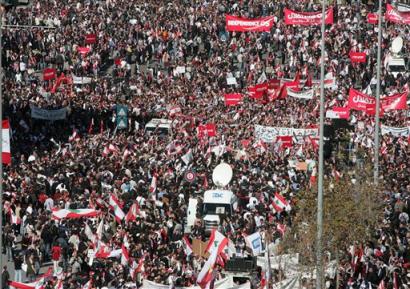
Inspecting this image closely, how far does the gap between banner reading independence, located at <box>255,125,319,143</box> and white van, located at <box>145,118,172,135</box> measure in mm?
3999

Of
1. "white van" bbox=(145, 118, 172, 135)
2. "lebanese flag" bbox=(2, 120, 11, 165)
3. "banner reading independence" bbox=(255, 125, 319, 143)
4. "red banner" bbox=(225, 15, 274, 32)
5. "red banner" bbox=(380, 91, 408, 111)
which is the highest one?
"lebanese flag" bbox=(2, 120, 11, 165)

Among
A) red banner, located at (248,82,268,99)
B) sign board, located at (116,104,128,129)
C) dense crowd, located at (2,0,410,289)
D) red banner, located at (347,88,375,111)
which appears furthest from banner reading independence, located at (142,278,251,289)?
red banner, located at (248,82,268,99)

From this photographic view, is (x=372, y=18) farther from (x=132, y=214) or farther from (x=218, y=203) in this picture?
(x=132, y=214)

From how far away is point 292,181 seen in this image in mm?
53906

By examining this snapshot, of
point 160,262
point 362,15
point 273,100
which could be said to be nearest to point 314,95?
point 273,100

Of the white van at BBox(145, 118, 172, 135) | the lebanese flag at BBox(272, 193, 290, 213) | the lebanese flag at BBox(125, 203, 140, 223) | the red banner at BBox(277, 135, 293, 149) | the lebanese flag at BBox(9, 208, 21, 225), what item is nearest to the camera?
the lebanese flag at BBox(125, 203, 140, 223)

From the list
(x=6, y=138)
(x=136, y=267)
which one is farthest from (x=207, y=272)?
(x=6, y=138)

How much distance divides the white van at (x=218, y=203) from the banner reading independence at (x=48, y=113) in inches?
634

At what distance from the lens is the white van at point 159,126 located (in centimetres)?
6507

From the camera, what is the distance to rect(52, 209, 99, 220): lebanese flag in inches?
1876

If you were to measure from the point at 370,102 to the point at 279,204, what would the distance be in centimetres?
1078

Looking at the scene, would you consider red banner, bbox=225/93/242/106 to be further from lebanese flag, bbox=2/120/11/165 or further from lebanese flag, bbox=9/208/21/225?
lebanese flag, bbox=2/120/11/165

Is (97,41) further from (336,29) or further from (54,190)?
(54,190)

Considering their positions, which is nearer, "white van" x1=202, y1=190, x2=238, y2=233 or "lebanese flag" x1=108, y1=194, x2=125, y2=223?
"lebanese flag" x1=108, y1=194, x2=125, y2=223
